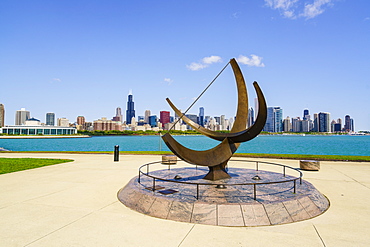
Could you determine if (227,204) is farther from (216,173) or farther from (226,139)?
(226,139)

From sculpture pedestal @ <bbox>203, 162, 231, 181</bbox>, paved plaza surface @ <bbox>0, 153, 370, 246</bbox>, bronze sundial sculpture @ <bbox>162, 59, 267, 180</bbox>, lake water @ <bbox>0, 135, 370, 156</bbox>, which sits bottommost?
lake water @ <bbox>0, 135, 370, 156</bbox>

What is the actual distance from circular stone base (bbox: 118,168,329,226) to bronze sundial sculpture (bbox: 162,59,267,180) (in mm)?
925

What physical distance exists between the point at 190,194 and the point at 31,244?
11.0ft

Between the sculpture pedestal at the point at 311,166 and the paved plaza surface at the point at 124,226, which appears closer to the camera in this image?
→ the paved plaza surface at the point at 124,226

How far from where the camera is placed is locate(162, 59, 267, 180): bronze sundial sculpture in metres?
6.71

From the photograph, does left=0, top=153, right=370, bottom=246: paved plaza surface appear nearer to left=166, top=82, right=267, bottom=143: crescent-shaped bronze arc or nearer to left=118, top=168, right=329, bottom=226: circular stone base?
left=118, top=168, right=329, bottom=226: circular stone base

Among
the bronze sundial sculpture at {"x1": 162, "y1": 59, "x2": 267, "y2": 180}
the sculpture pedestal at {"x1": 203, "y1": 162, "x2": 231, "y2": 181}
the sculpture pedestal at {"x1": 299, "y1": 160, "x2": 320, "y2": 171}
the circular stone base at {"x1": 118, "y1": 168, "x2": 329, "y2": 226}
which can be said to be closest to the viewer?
the circular stone base at {"x1": 118, "y1": 168, "x2": 329, "y2": 226}

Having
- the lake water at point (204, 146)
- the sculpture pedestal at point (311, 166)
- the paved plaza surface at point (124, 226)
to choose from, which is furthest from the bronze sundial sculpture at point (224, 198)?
the lake water at point (204, 146)

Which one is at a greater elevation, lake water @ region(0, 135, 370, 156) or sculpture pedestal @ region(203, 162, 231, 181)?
sculpture pedestal @ region(203, 162, 231, 181)

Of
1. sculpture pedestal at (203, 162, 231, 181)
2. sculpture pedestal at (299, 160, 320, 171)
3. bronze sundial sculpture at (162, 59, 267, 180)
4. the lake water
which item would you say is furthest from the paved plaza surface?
the lake water

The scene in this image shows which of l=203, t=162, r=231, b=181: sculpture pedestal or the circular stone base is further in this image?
l=203, t=162, r=231, b=181: sculpture pedestal

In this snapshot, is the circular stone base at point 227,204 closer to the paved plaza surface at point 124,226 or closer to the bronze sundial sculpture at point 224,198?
the bronze sundial sculpture at point 224,198

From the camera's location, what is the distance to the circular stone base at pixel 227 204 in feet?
16.1

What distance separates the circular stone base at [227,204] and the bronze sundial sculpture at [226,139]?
925 mm
